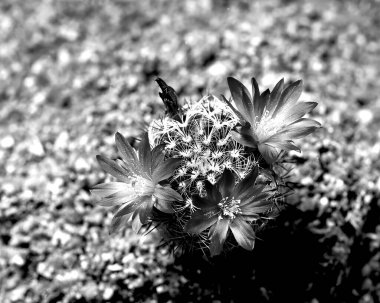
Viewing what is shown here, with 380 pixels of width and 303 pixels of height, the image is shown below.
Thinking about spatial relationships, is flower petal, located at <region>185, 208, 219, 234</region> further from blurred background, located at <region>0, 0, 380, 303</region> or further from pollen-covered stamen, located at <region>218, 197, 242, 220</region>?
blurred background, located at <region>0, 0, 380, 303</region>

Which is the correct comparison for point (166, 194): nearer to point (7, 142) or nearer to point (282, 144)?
point (282, 144)

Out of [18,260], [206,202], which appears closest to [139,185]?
[206,202]

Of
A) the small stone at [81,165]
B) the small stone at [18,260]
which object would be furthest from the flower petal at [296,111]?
the small stone at [18,260]

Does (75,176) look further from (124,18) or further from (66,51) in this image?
(124,18)

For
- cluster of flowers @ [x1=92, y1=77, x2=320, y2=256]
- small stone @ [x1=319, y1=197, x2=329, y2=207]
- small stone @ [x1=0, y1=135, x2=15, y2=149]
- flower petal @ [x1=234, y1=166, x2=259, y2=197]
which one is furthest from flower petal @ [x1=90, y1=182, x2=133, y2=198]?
small stone @ [x1=0, y1=135, x2=15, y2=149]

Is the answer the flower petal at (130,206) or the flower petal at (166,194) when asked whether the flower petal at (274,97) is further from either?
the flower petal at (130,206)
